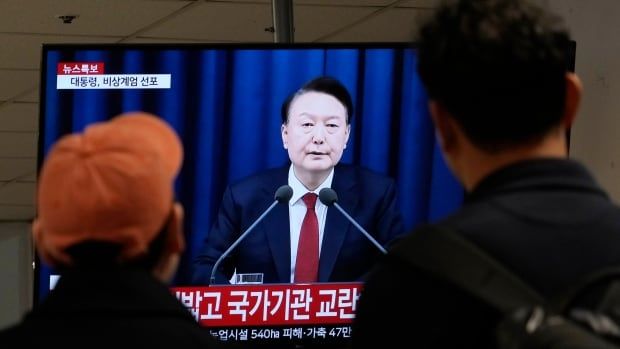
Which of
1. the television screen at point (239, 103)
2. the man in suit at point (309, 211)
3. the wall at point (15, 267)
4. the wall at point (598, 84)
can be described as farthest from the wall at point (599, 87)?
the wall at point (15, 267)

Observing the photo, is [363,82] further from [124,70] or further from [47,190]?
[47,190]

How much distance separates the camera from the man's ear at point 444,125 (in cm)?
154

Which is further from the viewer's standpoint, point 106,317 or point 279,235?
point 279,235

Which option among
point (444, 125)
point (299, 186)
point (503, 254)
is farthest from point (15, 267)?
point (503, 254)

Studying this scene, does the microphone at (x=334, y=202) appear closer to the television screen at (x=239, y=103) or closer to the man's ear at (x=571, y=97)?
the television screen at (x=239, y=103)

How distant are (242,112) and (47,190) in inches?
82.0

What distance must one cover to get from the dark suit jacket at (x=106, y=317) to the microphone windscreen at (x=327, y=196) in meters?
1.97

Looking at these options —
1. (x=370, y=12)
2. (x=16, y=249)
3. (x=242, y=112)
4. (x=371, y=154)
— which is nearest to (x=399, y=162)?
(x=371, y=154)

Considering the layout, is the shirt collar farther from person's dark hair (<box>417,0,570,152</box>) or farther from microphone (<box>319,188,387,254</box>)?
person's dark hair (<box>417,0,570,152</box>)

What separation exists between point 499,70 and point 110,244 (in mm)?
561

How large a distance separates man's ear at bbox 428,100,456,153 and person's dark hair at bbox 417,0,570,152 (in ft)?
0.04

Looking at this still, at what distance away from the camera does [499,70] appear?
1.48 m

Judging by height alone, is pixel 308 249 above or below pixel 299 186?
below

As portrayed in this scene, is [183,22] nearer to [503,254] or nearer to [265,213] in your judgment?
[265,213]
